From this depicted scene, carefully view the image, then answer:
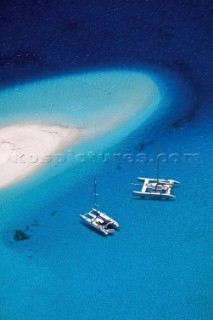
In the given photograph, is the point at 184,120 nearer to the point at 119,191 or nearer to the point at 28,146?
the point at 119,191

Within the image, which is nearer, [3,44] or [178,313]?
[178,313]

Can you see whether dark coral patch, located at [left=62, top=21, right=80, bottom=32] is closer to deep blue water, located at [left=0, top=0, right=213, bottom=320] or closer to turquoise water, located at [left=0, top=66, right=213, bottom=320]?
deep blue water, located at [left=0, top=0, right=213, bottom=320]

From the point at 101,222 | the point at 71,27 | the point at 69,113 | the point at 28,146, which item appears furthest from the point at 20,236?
the point at 71,27

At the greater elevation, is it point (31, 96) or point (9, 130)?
point (31, 96)

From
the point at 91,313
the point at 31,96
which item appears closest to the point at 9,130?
the point at 31,96

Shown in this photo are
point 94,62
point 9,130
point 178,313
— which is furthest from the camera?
point 94,62

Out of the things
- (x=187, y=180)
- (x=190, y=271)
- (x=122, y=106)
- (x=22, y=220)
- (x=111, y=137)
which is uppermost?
(x=122, y=106)

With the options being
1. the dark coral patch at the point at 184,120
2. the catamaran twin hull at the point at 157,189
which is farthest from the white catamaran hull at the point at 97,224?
the dark coral patch at the point at 184,120

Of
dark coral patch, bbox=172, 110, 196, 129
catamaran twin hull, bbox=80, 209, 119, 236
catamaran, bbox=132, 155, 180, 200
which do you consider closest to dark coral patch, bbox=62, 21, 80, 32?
dark coral patch, bbox=172, 110, 196, 129

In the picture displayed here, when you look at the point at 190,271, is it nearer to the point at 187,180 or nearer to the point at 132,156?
the point at 187,180
